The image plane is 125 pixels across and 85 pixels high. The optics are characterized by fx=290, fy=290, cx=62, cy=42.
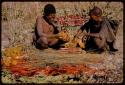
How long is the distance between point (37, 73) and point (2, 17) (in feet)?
2.04

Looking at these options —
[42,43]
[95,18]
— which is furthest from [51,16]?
[95,18]

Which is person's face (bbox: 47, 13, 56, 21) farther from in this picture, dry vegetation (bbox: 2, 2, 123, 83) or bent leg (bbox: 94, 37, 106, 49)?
bent leg (bbox: 94, 37, 106, 49)

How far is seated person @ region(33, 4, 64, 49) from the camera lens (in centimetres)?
274

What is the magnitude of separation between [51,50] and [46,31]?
0.19 m

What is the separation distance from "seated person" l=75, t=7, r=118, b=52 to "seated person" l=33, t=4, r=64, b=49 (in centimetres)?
22

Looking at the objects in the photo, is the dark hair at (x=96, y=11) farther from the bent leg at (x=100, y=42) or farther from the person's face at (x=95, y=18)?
the bent leg at (x=100, y=42)

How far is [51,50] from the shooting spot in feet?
9.04

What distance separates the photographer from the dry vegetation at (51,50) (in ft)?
8.93

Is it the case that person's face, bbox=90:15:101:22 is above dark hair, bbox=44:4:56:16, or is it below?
below

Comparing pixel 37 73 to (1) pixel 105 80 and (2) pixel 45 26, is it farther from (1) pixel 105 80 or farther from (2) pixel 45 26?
(1) pixel 105 80

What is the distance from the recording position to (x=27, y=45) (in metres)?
2.76

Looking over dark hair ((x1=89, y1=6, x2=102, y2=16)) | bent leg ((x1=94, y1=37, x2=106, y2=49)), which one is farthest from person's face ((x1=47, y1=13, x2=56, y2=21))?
bent leg ((x1=94, y1=37, x2=106, y2=49))

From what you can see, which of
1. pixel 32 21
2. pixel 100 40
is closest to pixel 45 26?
pixel 32 21

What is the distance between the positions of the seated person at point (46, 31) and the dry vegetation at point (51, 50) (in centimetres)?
4
